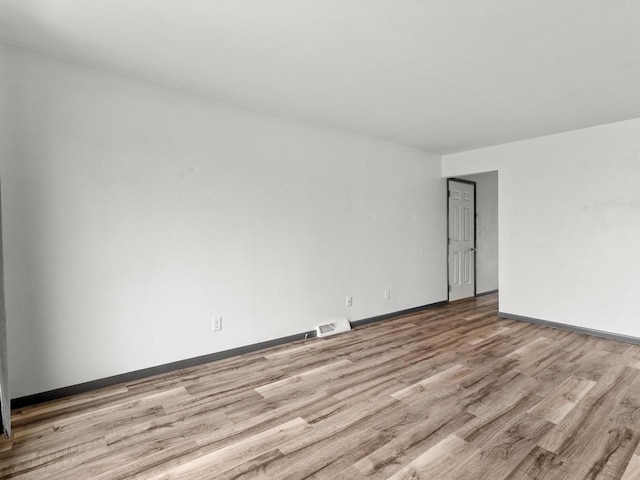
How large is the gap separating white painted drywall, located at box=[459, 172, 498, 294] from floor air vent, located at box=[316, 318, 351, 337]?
11.0ft

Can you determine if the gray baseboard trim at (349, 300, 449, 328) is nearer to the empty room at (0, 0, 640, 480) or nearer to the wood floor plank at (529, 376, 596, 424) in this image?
the empty room at (0, 0, 640, 480)

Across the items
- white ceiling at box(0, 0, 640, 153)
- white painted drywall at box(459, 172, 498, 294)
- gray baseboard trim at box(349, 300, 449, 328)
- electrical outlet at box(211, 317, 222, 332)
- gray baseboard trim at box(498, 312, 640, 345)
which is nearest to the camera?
white ceiling at box(0, 0, 640, 153)

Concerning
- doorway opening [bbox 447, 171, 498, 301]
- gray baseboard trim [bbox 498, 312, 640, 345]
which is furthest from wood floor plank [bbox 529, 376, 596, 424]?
doorway opening [bbox 447, 171, 498, 301]

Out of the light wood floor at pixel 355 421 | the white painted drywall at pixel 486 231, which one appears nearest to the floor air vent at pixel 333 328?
the light wood floor at pixel 355 421

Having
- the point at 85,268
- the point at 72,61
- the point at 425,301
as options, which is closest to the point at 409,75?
the point at 72,61

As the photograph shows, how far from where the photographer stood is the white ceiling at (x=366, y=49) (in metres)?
1.90

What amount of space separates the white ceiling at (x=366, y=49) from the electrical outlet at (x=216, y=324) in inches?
84.4

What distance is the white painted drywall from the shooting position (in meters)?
6.23

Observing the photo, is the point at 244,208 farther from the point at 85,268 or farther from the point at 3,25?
the point at 3,25

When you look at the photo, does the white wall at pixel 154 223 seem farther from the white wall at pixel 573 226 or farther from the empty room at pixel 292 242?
the white wall at pixel 573 226

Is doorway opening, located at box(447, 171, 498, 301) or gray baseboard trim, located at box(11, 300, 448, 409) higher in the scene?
doorway opening, located at box(447, 171, 498, 301)

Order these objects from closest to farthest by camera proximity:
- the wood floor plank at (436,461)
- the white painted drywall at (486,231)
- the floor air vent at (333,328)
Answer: the wood floor plank at (436,461)
the floor air vent at (333,328)
the white painted drywall at (486,231)

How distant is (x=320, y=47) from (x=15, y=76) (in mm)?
2157

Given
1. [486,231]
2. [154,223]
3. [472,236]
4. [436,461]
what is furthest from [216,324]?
[486,231]
